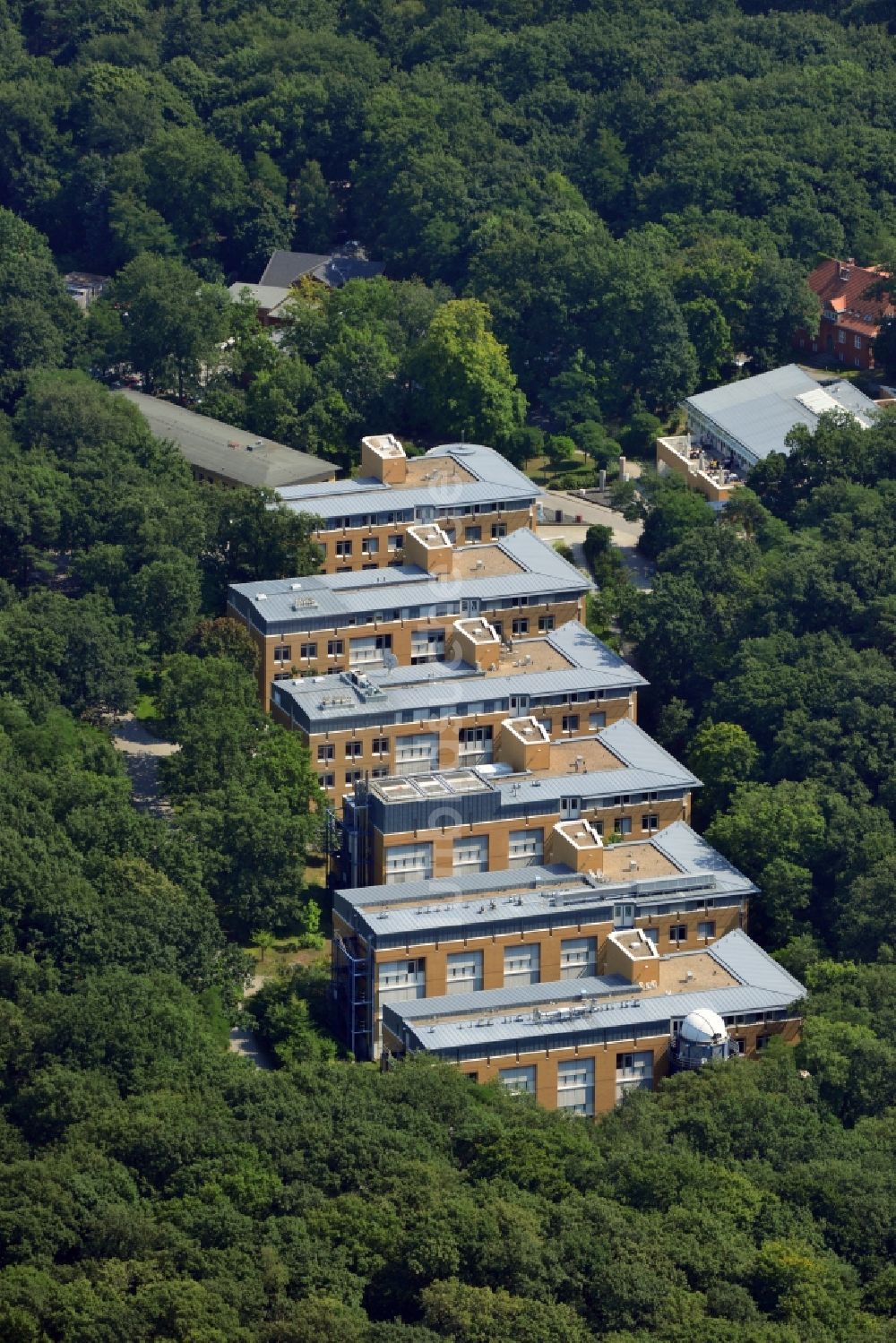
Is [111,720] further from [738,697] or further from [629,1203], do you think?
[629,1203]

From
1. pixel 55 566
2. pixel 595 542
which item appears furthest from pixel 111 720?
pixel 595 542

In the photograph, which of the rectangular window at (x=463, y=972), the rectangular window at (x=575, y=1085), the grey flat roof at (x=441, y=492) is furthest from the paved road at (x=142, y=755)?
the rectangular window at (x=575, y=1085)

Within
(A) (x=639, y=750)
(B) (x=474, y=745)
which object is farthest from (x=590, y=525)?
(A) (x=639, y=750)

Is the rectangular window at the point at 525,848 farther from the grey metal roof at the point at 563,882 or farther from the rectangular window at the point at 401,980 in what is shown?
the rectangular window at the point at 401,980

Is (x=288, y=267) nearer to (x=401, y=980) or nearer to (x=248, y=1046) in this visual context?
(x=401, y=980)

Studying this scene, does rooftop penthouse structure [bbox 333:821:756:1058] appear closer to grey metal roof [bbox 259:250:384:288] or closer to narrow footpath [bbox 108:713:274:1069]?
narrow footpath [bbox 108:713:274:1069]

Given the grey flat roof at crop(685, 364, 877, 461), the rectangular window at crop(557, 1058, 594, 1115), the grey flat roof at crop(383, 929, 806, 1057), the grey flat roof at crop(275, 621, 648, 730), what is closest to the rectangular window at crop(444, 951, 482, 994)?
the grey flat roof at crop(383, 929, 806, 1057)

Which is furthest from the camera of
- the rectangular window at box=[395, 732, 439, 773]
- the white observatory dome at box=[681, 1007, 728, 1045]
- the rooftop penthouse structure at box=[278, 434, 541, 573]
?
the rooftop penthouse structure at box=[278, 434, 541, 573]
